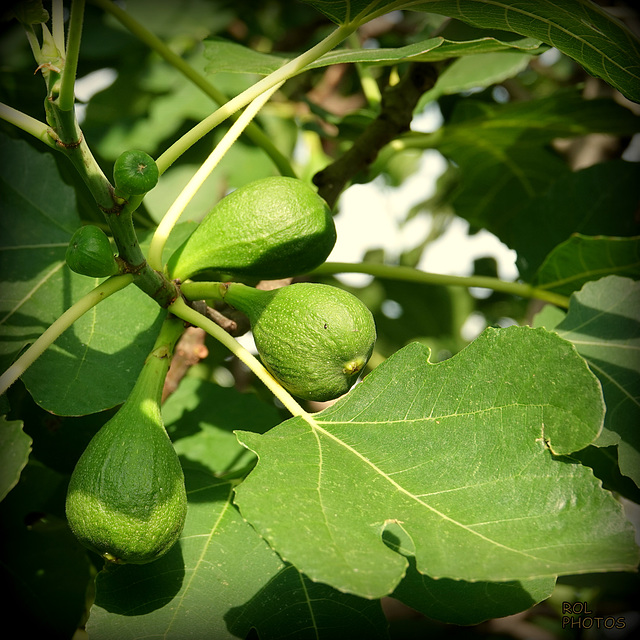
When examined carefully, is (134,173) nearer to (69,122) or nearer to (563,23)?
(69,122)

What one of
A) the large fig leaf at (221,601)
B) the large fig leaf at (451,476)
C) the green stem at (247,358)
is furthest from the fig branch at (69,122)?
the large fig leaf at (221,601)

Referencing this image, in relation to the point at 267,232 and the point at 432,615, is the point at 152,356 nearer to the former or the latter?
the point at 267,232

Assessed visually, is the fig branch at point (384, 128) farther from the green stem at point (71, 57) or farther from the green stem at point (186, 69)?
the green stem at point (71, 57)

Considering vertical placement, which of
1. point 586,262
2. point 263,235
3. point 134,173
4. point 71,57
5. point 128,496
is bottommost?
point 586,262

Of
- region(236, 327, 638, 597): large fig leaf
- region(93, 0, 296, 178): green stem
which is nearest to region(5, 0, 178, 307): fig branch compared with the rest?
region(236, 327, 638, 597): large fig leaf

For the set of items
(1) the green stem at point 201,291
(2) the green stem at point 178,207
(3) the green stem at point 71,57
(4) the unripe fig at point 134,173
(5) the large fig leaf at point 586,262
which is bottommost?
(5) the large fig leaf at point 586,262

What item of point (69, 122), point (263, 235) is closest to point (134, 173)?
point (69, 122)
